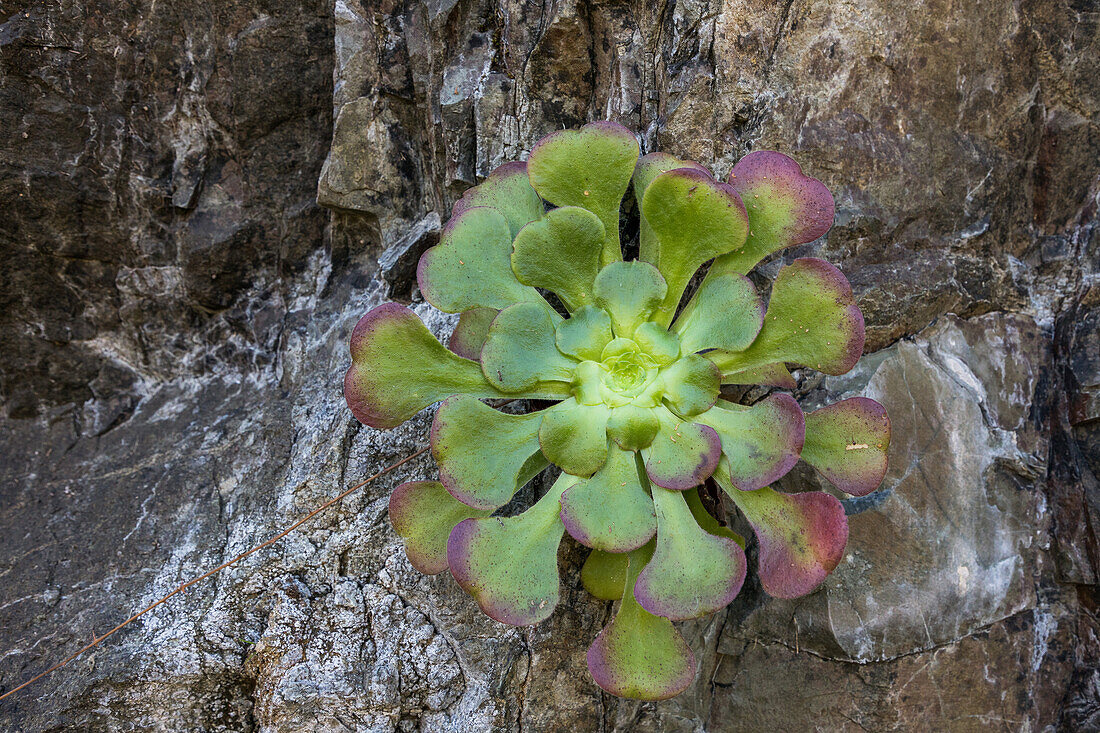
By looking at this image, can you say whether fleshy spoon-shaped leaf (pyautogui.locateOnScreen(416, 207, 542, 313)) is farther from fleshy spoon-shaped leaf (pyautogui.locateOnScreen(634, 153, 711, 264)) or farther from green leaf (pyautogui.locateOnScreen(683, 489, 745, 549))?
green leaf (pyautogui.locateOnScreen(683, 489, 745, 549))

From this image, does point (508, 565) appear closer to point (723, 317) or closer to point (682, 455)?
point (682, 455)

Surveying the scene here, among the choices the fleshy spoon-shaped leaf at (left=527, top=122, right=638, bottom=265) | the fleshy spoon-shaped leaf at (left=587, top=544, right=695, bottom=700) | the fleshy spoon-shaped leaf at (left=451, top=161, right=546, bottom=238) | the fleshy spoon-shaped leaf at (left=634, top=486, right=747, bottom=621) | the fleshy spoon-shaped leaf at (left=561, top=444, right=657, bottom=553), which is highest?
the fleshy spoon-shaped leaf at (left=527, top=122, right=638, bottom=265)

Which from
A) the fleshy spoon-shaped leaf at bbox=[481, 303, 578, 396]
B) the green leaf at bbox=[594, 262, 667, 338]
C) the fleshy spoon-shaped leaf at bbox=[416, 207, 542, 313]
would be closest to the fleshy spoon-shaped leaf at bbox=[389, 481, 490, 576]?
the fleshy spoon-shaped leaf at bbox=[481, 303, 578, 396]

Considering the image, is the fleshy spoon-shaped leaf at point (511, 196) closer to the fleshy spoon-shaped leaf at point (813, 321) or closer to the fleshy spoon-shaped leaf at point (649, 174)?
the fleshy spoon-shaped leaf at point (649, 174)

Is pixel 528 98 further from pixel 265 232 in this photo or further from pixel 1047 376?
pixel 1047 376

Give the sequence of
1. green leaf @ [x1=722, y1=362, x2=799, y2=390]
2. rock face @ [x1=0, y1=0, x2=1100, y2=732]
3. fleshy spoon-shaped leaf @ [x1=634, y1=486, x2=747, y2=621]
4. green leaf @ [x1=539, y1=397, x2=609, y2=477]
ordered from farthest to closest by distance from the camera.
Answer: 1. rock face @ [x1=0, y1=0, x2=1100, y2=732]
2. green leaf @ [x1=722, y1=362, x2=799, y2=390]
3. green leaf @ [x1=539, y1=397, x2=609, y2=477]
4. fleshy spoon-shaped leaf @ [x1=634, y1=486, x2=747, y2=621]

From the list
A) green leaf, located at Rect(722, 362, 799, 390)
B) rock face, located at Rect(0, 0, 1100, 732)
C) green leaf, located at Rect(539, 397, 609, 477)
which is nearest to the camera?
green leaf, located at Rect(539, 397, 609, 477)
